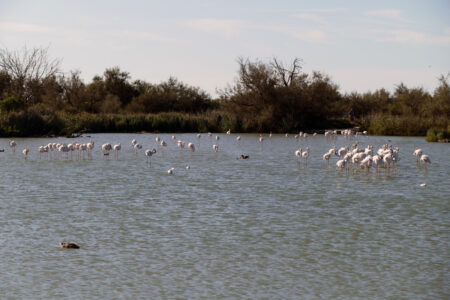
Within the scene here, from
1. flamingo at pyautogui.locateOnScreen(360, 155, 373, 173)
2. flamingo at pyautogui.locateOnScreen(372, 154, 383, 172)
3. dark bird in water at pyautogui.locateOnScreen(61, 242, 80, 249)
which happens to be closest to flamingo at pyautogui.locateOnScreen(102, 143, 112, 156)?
flamingo at pyautogui.locateOnScreen(360, 155, 373, 173)

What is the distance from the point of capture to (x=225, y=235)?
950 cm

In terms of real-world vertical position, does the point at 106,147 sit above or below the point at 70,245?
above

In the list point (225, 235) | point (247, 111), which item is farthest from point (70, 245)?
point (247, 111)

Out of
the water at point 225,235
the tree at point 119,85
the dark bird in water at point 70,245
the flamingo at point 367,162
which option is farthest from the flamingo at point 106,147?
the tree at point 119,85

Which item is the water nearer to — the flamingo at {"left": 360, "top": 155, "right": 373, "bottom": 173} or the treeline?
the flamingo at {"left": 360, "top": 155, "right": 373, "bottom": 173}

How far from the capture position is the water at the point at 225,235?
708 centimetres

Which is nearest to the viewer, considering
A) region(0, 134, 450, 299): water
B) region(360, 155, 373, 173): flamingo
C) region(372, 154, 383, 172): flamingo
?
region(0, 134, 450, 299): water

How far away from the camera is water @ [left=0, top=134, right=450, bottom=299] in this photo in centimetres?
708

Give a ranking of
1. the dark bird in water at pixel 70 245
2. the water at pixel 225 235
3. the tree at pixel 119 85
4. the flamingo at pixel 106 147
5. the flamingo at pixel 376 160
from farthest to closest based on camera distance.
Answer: the tree at pixel 119 85, the flamingo at pixel 106 147, the flamingo at pixel 376 160, the dark bird in water at pixel 70 245, the water at pixel 225 235

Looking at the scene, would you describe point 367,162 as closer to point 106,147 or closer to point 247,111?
point 106,147

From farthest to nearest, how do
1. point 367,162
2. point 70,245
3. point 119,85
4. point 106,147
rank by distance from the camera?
point 119,85 < point 106,147 < point 367,162 < point 70,245

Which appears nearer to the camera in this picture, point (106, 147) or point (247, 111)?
point (106, 147)

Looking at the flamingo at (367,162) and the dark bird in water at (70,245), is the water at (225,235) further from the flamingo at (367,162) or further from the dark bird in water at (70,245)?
the flamingo at (367,162)

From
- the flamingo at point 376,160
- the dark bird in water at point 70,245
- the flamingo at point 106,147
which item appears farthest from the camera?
the flamingo at point 106,147
